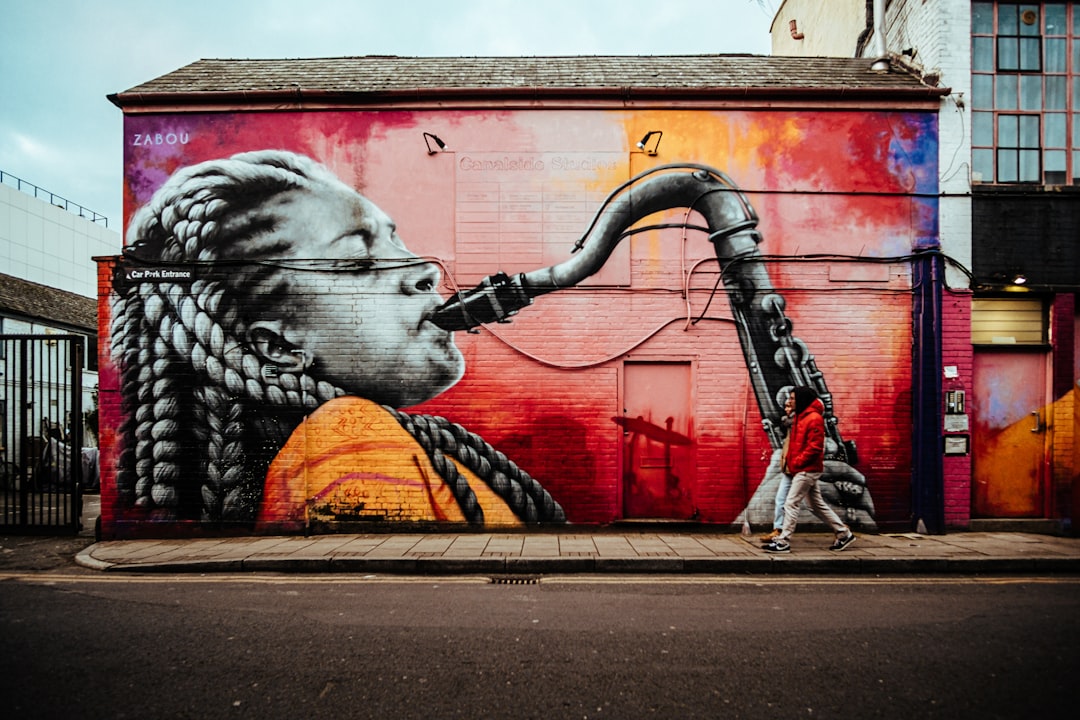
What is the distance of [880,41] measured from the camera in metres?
10.3

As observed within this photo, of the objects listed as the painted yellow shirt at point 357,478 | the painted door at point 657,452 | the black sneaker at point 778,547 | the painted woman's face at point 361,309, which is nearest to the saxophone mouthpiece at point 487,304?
the painted woman's face at point 361,309

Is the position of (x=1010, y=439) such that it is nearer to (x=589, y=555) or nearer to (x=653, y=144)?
(x=589, y=555)

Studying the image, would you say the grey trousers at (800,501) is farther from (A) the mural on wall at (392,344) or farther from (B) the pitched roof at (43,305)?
(B) the pitched roof at (43,305)

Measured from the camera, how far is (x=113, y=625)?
16.9ft

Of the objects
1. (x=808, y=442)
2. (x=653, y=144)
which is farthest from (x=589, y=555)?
(x=653, y=144)

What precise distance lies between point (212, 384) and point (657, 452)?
6401 millimetres

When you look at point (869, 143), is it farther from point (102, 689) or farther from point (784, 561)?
point (102, 689)

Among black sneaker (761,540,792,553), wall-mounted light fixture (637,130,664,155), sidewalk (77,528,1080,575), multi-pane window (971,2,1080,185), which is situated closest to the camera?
sidewalk (77,528,1080,575)

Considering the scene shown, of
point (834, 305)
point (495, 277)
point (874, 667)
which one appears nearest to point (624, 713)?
point (874, 667)

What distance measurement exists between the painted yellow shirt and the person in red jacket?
353 centimetres

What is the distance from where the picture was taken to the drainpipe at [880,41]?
10047mm

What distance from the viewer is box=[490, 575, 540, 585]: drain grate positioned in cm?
660

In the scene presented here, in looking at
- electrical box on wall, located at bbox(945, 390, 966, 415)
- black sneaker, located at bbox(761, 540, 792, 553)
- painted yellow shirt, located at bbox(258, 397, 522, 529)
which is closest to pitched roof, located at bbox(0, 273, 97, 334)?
painted yellow shirt, located at bbox(258, 397, 522, 529)

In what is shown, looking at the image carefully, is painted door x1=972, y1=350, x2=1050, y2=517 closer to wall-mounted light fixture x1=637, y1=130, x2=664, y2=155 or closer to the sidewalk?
the sidewalk
